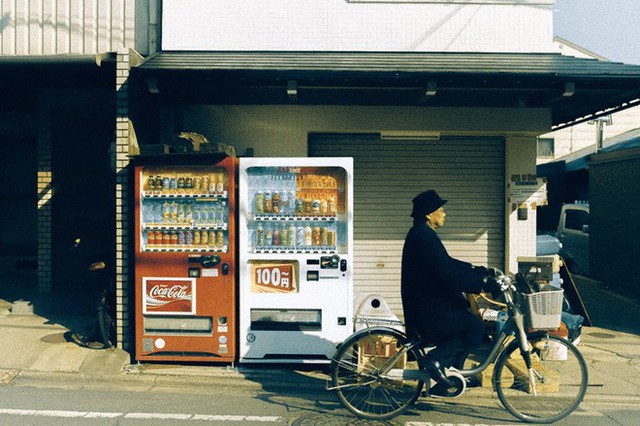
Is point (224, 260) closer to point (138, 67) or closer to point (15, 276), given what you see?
point (138, 67)

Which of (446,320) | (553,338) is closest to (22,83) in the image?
(446,320)

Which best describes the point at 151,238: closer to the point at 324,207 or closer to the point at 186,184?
the point at 186,184

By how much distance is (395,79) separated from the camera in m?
7.48

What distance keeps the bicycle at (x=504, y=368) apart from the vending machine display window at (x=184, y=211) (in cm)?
224

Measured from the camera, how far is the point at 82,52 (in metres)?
8.29

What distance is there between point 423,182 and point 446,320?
4.60m

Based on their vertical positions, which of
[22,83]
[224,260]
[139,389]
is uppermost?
[22,83]

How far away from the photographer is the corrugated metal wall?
27.2 ft

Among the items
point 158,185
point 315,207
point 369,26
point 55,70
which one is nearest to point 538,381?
point 315,207

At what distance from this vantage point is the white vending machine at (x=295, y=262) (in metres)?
6.91

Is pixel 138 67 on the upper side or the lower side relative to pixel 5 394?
upper

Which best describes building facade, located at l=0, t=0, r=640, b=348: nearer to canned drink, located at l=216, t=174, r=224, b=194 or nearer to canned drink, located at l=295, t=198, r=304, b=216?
canned drink, located at l=216, t=174, r=224, b=194

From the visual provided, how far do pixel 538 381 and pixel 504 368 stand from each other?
1.13 feet

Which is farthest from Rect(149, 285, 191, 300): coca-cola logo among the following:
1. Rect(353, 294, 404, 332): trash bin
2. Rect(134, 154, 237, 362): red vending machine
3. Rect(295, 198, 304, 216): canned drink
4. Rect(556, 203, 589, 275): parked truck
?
Rect(556, 203, 589, 275): parked truck
